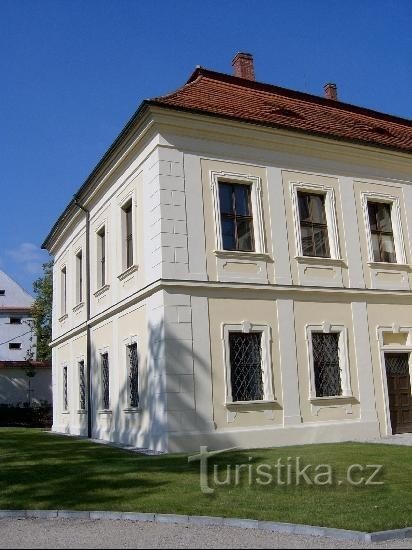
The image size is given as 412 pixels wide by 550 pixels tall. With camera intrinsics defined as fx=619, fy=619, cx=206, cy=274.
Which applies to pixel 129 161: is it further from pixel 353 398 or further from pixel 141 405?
pixel 353 398

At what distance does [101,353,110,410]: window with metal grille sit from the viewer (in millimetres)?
19562

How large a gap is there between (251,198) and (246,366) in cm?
461

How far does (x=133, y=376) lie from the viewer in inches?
677

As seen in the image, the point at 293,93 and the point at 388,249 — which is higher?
the point at 293,93

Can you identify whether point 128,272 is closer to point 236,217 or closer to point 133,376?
point 133,376

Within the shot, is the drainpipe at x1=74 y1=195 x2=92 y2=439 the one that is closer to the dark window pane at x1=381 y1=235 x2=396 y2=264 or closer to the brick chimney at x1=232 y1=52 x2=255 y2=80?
the brick chimney at x1=232 y1=52 x2=255 y2=80

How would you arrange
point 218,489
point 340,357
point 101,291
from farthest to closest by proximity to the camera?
1. point 101,291
2. point 340,357
3. point 218,489

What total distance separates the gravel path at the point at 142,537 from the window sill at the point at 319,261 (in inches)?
429

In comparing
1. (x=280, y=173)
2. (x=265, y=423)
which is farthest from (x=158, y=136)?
(x=265, y=423)

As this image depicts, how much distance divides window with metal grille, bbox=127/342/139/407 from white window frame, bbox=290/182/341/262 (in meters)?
5.31

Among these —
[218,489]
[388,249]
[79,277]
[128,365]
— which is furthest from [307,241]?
[218,489]

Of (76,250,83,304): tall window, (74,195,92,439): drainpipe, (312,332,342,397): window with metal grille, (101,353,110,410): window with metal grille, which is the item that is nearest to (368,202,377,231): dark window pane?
(312,332,342,397): window with metal grille

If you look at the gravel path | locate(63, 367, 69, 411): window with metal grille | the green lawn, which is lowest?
the gravel path

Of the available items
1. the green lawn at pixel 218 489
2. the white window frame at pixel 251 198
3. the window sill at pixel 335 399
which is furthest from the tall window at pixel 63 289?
the window sill at pixel 335 399
